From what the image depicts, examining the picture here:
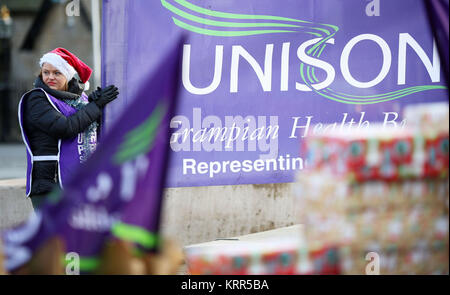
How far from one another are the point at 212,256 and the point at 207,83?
3055 millimetres

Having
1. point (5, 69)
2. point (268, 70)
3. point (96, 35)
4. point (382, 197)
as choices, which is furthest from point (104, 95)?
point (5, 69)

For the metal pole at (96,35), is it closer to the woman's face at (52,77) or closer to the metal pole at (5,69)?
the woman's face at (52,77)

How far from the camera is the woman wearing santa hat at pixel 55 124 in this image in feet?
16.6

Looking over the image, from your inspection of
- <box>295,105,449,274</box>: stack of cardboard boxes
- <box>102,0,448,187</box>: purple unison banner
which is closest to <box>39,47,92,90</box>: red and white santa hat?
<box>102,0,448,187</box>: purple unison banner

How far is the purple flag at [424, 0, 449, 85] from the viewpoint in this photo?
3.04 meters

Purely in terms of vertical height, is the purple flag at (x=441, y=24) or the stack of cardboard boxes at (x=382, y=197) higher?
the purple flag at (x=441, y=24)

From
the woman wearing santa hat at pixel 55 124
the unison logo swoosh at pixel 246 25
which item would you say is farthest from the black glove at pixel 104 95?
the unison logo swoosh at pixel 246 25

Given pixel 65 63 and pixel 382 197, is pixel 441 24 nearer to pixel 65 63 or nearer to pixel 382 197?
pixel 382 197

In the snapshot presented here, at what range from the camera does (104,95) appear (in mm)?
5266

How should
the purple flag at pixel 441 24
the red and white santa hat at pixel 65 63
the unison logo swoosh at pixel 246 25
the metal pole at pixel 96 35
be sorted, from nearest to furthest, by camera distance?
the purple flag at pixel 441 24, the red and white santa hat at pixel 65 63, the unison logo swoosh at pixel 246 25, the metal pole at pixel 96 35

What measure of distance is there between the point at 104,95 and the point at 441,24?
2723 millimetres

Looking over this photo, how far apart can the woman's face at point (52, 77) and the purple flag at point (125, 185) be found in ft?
8.70

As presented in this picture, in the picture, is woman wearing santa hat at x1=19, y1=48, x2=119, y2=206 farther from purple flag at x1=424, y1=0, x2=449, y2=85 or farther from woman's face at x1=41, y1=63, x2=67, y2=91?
purple flag at x1=424, y1=0, x2=449, y2=85
